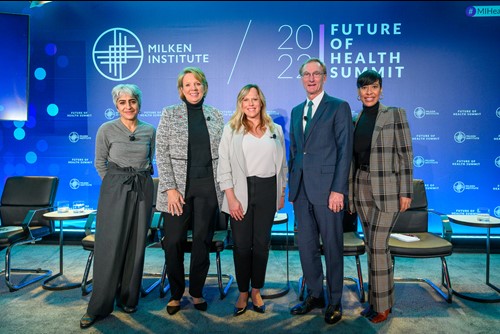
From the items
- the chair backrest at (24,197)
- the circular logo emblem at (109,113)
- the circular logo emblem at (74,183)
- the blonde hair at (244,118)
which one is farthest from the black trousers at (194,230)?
the circular logo emblem at (74,183)

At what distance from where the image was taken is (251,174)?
2.79 metres

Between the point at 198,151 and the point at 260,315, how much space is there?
133cm

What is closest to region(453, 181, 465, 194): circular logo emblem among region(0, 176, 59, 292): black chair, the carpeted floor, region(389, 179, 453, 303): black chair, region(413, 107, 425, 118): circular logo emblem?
region(413, 107, 425, 118): circular logo emblem

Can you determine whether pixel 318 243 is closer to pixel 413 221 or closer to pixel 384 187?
pixel 384 187

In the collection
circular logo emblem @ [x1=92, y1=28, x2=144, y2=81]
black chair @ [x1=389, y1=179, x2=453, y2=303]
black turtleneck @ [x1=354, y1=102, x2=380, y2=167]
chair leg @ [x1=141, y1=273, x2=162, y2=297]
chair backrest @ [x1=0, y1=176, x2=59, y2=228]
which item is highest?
circular logo emblem @ [x1=92, y1=28, x2=144, y2=81]

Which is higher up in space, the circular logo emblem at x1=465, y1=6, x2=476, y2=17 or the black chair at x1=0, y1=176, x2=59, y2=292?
the circular logo emblem at x1=465, y1=6, x2=476, y2=17

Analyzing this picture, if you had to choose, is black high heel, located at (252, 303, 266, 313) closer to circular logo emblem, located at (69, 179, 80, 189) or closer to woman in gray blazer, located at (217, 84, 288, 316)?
woman in gray blazer, located at (217, 84, 288, 316)

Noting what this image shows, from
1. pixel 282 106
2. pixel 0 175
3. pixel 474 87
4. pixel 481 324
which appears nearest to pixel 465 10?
pixel 474 87

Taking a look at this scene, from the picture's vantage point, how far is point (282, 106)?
4793 millimetres

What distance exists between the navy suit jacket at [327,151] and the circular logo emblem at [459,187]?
270 cm

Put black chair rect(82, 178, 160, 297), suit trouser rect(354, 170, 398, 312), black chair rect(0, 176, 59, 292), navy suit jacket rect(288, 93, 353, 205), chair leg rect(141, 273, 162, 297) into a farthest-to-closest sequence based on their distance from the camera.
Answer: black chair rect(0, 176, 59, 292)
chair leg rect(141, 273, 162, 297)
black chair rect(82, 178, 160, 297)
suit trouser rect(354, 170, 398, 312)
navy suit jacket rect(288, 93, 353, 205)

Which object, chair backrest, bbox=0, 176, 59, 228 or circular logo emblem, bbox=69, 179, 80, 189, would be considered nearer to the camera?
chair backrest, bbox=0, 176, 59, 228

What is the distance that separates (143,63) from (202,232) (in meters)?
2.86

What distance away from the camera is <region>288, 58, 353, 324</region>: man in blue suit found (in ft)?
8.86
